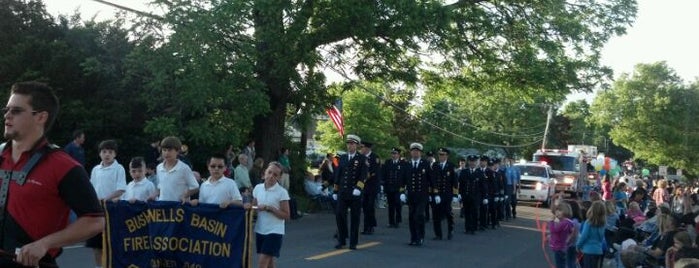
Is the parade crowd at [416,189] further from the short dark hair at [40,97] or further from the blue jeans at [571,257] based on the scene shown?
the short dark hair at [40,97]

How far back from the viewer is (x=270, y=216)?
364 inches

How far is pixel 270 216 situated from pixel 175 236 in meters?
1.19

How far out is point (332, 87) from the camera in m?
25.3

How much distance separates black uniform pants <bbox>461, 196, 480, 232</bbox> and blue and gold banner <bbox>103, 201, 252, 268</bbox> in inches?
492

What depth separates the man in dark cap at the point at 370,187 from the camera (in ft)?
53.1

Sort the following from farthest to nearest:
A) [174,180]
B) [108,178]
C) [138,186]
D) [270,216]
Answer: [108,178] < [138,186] < [174,180] < [270,216]

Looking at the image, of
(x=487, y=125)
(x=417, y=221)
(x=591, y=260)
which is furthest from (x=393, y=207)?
(x=487, y=125)

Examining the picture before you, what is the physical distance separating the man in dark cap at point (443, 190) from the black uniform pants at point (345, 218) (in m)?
3.00

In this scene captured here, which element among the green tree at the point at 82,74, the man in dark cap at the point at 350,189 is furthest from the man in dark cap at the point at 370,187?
the green tree at the point at 82,74

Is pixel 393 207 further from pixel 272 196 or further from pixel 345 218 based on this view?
pixel 272 196

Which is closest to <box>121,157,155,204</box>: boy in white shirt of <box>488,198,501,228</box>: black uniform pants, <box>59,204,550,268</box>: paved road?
<box>59,204,550,268</box>: paved road

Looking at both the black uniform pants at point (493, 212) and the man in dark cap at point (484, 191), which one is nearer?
the man in dark cap at point (484, 191)

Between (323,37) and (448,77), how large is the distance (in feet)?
23.2

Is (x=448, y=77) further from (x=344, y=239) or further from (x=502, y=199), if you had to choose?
(x=344, y=239)
